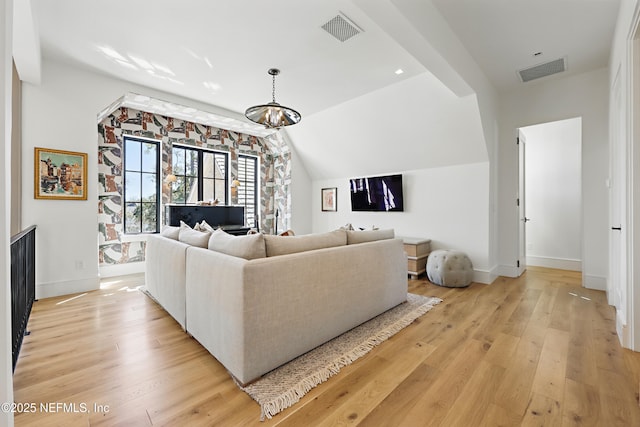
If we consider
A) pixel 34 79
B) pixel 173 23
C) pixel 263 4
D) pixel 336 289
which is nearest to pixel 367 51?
pixel 263 4

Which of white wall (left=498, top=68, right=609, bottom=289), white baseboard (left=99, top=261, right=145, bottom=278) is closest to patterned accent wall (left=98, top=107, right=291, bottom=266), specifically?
white baseboard (left=99, top=261, right=145, bottom=278)

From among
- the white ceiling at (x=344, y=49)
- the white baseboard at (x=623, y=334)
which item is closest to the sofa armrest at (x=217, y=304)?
the white ceiling at (x=344, y=49)

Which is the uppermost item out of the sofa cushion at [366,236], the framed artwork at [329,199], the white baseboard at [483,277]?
the framed artwork at [329,199]

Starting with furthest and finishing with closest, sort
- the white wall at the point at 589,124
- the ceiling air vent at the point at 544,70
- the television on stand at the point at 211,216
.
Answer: the television on stand at the point at 211,216 < the white wall at the point at 589,124 < the ceiling air vent at the point at 544,70

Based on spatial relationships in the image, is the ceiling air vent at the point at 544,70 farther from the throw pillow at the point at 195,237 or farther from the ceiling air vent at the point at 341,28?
the throw pillow at the point at 195,237

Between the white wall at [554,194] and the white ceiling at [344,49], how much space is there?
1.53 metres

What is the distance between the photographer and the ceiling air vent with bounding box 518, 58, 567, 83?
341 centimetres

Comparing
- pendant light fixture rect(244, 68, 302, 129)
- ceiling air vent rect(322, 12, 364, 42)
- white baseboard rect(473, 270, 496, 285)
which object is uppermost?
ceiling air vent rect(322, 12, 364, 42)

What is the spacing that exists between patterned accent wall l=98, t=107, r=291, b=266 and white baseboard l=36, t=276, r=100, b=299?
0.92m

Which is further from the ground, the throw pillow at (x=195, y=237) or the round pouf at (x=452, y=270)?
the throw pillow at (x=195, y=237)

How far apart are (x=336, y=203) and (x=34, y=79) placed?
486 cm

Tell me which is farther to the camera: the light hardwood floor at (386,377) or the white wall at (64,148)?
the white wall at (64,148)

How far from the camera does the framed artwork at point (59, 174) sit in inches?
130

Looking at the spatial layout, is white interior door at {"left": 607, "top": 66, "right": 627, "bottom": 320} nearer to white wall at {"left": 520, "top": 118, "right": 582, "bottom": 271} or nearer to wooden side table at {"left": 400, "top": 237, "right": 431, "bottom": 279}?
white wall at {"left": 520, "top": 118, "right": 582, "bottom": 271}
